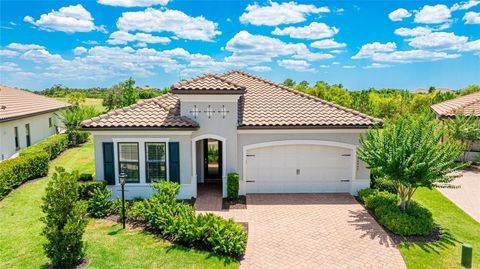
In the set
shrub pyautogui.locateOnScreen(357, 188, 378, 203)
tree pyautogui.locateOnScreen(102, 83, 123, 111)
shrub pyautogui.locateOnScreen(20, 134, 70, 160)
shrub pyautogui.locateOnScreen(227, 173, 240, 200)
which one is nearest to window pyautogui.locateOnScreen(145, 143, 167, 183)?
shrub pyautogui.locateOnScreen(227, 173, 240, 200)

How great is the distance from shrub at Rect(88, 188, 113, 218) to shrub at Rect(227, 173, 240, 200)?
14.8ft

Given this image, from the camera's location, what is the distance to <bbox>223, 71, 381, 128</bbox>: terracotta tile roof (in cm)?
1399

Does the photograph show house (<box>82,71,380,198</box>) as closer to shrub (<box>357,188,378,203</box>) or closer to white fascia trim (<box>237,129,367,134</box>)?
white fascia trim (<box>237,129,367,134</box>)

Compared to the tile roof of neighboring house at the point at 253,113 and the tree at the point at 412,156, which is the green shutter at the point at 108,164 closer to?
the tile roof of neighboring house at the point at 253,113

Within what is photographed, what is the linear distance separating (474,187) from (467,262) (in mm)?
9311

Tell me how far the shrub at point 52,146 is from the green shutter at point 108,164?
7383 mm

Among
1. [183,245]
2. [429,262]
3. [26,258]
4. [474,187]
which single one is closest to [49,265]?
[26,258]

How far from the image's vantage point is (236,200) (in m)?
13.9

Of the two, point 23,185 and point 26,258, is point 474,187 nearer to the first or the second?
point 26,258

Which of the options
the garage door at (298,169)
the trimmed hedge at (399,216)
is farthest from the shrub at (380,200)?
the garage door at (298,169)

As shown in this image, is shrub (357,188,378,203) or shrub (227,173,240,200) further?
shrub (227,173,240,200)

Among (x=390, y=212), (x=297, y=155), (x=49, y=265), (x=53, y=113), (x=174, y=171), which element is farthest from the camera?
(x=53, y=113)

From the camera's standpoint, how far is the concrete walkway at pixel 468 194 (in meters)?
13.4

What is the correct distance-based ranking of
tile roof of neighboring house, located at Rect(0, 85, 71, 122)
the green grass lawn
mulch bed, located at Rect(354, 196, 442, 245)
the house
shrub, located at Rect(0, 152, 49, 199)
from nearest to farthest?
the green grass lawn → mulch bed, located at Rect(354, 196, 442, 245) → the house → shrub, located at Rect(0, 152, 49, 199) → tile roof of neighboring house, located at Rect(0, 85, 71, 122)
